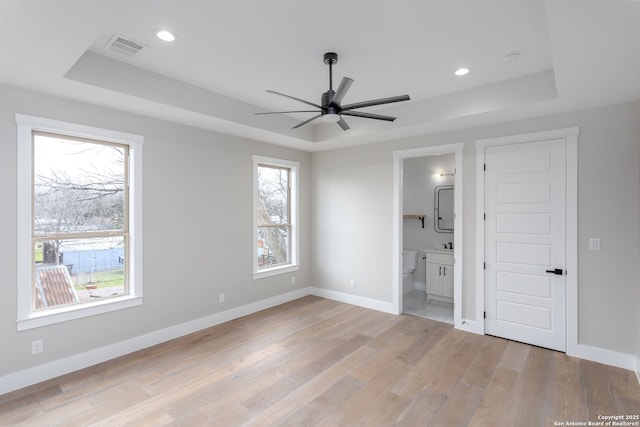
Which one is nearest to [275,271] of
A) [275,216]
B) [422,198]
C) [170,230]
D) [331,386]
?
[275,216]

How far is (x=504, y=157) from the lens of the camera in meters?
3.82

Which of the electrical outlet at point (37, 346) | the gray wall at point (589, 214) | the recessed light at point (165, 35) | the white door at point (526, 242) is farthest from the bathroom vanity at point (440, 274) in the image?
the electrical outlet at point (37, 346)

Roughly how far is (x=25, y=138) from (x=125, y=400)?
2.42m

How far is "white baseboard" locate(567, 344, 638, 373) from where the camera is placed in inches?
121

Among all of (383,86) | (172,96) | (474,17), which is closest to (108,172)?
(172,96)

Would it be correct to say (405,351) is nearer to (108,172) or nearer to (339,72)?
(339,72)

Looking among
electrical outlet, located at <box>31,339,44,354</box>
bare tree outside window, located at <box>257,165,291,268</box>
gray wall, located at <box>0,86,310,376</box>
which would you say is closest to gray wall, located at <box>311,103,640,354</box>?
bare tree outside window, located at <box>257,165,291,268</box>

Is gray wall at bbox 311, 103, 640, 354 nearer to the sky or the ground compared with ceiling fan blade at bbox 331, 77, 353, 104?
nearer to the ground

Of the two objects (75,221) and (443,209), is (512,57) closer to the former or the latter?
(443,209)

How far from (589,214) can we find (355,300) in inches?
127

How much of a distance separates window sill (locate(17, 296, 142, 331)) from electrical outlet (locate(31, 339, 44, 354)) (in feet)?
0.48

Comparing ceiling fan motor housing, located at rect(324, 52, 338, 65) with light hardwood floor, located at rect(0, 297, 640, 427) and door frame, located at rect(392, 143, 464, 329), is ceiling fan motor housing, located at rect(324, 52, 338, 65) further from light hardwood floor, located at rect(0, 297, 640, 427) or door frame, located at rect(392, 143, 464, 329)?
light hardwood floor, located at rect(0, 297, 640, 427)

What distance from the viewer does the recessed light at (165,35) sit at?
243 cm

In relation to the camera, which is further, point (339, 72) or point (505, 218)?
point (505, 218)
